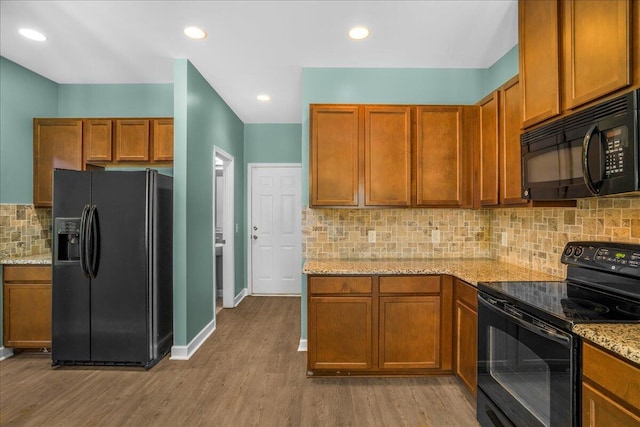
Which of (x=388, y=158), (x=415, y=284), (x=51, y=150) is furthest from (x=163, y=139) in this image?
(x=415, y=284)

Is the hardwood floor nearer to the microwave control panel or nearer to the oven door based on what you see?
the oven door

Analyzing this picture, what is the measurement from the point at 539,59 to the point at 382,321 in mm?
2020

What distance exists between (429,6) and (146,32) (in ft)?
7.12

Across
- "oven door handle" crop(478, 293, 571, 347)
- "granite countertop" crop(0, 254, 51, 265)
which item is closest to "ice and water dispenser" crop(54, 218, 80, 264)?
"granite countertop" crop(0, 254, 51, 265)

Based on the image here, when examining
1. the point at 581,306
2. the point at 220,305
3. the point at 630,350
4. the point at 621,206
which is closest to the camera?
the point at 630,350

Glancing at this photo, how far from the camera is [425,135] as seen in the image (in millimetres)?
3025

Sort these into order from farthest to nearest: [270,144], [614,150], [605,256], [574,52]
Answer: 1. [270,144]
2. [605,256]
3. [574,52]
4. [614,150]

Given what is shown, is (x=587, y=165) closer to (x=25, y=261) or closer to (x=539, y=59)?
(x=539, y=59)

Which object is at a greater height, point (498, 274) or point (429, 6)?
point (429, 6)

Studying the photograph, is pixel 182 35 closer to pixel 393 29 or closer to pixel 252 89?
pixel 252 89

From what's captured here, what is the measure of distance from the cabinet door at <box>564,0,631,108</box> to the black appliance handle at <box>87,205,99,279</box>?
3445mm

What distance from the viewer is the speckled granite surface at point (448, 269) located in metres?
2.38

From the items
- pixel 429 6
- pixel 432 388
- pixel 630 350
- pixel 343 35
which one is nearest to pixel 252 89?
pixel 343 35

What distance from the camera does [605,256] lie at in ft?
6.08
